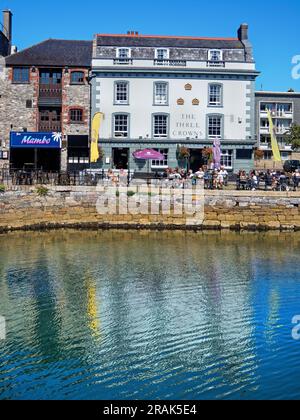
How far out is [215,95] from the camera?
38.8 m

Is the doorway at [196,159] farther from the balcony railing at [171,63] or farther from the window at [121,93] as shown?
the balcony railing at [171,63]

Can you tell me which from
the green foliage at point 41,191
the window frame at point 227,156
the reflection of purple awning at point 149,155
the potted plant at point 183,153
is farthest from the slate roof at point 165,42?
the green foliage at point 41,191

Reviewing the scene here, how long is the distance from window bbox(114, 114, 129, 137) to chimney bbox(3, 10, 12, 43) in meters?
12.0

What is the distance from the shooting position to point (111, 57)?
3856 cm

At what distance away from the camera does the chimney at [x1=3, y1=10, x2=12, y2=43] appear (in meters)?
42.6

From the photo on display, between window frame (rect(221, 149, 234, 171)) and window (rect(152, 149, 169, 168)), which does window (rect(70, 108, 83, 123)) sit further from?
window frame (rect(221, 149, 234, 171))

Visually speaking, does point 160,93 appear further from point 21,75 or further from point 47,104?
point 21,75

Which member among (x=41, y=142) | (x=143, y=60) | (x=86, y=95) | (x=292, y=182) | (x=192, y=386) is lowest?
(x=192, y=386)

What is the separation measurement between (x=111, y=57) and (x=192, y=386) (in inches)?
1273

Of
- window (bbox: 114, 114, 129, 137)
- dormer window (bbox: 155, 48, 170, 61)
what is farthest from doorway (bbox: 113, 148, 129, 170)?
dormer window (bbox: 155, 48, 170, 61)

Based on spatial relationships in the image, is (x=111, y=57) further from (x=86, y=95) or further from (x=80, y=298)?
(x=80, y=298)

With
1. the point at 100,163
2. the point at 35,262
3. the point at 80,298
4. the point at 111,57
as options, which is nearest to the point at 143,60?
the point at 111,57

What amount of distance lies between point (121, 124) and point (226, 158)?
311 inches

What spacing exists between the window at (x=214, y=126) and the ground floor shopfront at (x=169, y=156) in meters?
0.79
